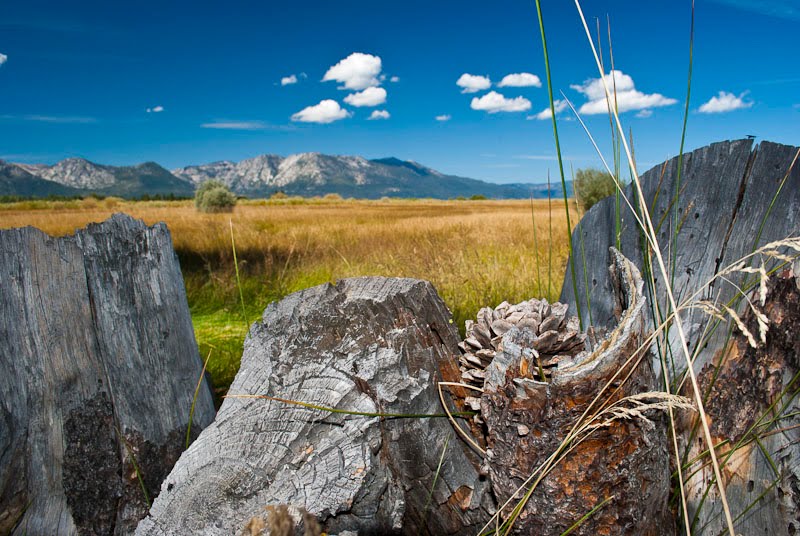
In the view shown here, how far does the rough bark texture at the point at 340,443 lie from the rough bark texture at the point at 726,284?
80 cm

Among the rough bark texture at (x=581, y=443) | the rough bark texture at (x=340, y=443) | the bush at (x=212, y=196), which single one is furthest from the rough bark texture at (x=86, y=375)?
the bush at (x=212, y=196)

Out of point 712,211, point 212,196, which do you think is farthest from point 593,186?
point 212,196

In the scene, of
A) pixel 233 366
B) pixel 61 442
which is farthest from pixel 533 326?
pixel 233 366

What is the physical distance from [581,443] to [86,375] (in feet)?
6.62

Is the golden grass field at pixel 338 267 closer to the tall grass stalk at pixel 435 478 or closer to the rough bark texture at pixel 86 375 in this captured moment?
the rough bark texture at pixel 86 375

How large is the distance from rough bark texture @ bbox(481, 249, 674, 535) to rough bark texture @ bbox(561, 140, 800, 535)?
10.7 inches

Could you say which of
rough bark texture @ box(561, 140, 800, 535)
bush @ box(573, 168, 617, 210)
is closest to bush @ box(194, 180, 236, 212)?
bush @ box(573, 168, 617, 210)

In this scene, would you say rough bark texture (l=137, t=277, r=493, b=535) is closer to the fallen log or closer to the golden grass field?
the fallen log

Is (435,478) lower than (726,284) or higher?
lower

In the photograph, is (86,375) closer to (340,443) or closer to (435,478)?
(340,443)

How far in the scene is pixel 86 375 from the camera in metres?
2.05

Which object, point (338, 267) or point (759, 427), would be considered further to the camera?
point (338, 267)

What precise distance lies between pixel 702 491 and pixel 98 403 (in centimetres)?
251

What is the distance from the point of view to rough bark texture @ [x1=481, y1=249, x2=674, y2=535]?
4.62 feet
